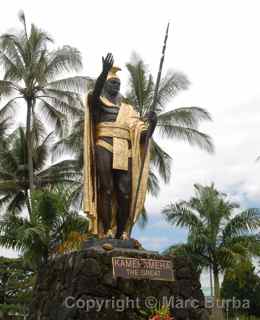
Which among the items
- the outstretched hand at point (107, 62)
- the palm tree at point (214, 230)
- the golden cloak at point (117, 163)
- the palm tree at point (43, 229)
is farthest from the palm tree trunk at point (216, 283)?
the outstretched hand at point (107, 62)

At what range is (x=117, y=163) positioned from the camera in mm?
9227

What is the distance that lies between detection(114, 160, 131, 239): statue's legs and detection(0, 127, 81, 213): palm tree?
57.9 feet

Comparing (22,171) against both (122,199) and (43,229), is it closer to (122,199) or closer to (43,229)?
(43,229)

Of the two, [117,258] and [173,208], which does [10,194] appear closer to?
[173,208]

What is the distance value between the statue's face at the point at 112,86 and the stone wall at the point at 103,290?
2.67 meters

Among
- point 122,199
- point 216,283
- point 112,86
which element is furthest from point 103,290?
point 216,283

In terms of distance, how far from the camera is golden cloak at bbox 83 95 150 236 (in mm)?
9117

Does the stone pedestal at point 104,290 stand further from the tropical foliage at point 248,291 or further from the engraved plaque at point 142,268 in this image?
the tropical foliage at point 248,291

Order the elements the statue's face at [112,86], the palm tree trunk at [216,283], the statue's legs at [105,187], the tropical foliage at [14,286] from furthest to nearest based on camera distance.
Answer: the tropical foliage at [14,286] → the palm tree trunk at [216,283] → the statue's face at [112,86] → the statue's legs at [105,187]

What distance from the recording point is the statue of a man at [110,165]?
30.2 ft

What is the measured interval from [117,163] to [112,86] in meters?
1.36

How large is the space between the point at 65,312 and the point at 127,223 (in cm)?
181

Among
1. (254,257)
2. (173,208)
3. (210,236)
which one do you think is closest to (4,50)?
(173,208)

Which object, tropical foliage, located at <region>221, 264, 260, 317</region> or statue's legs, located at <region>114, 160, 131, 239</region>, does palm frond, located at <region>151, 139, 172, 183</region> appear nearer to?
tropical foliage, located at <region>221, 264, 260, 317</region>
